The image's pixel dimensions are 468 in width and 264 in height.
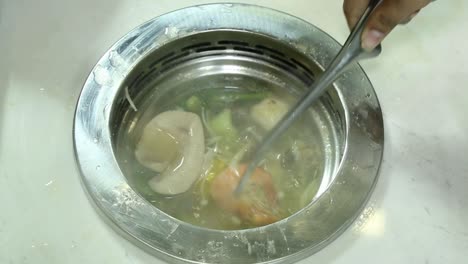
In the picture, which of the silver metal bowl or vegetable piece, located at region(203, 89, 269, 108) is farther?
vegetable piece, located at region(203, 89, 269, 108)

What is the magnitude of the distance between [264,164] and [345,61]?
23 centimetres

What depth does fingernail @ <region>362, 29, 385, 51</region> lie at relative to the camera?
2.00ft

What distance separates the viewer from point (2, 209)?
669 millimetres

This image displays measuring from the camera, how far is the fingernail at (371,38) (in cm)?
61

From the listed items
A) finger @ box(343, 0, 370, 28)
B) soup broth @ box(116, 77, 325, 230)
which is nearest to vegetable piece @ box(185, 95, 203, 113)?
soup broth @ box(116, 77, 325, 230)

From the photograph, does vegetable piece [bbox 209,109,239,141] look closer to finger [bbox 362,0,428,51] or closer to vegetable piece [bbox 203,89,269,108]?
vegetable piece [bbox 203,89,269,108]

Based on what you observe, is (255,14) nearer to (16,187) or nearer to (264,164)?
(264,164)

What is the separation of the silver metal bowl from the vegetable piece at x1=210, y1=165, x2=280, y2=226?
0.28ft

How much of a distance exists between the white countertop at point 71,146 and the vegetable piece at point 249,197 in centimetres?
12

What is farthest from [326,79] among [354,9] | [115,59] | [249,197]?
[115,59]

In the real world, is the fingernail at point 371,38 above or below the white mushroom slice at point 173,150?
above

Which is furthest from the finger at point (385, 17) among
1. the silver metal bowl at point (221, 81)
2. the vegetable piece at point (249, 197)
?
the vegetable piece at point (249, 197)

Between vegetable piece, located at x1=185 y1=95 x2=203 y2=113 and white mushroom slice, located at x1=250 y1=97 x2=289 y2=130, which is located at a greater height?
vegetable piece, located at x1=185 y1=95 x2=203 y2=113

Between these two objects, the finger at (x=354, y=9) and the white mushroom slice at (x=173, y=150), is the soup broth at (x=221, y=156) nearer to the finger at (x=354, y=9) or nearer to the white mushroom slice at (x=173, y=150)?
the white mushroom slice at (x=173, y=150)
